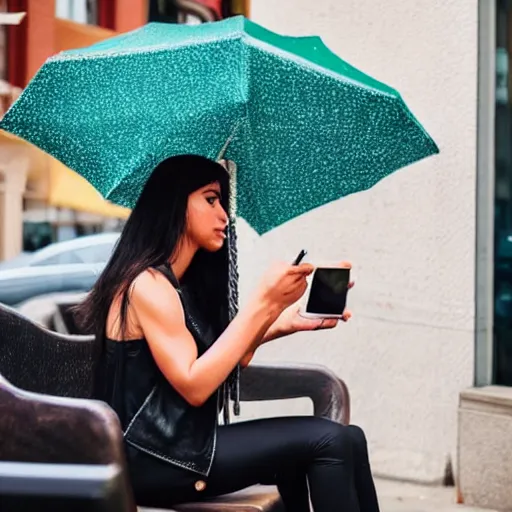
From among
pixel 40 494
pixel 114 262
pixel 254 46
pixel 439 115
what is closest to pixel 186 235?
pixel 114 262

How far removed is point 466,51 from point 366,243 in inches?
41.2

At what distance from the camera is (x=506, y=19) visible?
5457 millimetres

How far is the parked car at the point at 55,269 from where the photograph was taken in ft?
16.4

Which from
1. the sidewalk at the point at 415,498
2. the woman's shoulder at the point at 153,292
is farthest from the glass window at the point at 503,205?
the woman's shoulder at the point at 153,292

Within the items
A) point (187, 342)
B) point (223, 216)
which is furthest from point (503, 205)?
point (187, 342)

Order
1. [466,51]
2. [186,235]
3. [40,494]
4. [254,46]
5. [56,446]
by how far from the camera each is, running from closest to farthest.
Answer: [40,494] → [56,446] → [254,46] → [186,235] → [466,51]

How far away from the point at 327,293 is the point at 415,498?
8.11 feet

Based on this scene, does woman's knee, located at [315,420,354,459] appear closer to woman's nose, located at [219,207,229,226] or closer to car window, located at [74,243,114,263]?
woman's nose, located at [219,207,229,226]

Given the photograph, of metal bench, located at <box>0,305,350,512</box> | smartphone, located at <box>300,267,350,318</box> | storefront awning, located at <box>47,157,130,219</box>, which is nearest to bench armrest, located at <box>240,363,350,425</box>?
metal bench, located at <box>0,305,350,512</box>

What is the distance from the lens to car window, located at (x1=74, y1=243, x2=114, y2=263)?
5.34 m

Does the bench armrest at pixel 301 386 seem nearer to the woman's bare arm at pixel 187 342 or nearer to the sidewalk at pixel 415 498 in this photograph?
the woman's bare arm at pixel 187 342

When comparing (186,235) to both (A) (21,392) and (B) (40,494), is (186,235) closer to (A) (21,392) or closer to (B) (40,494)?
(A) (21,392)

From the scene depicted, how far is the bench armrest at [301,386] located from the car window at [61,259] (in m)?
1.70

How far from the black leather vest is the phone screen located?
380 mm
